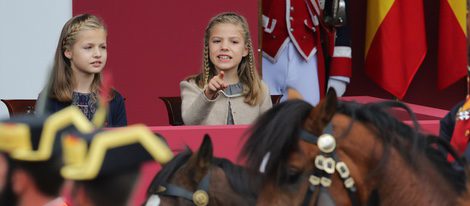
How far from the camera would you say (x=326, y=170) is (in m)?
1.96

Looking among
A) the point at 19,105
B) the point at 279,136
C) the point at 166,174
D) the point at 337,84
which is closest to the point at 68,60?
the point at 19,105

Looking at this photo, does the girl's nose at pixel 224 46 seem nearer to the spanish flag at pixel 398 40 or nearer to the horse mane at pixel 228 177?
the horse mane at pixel 228 177

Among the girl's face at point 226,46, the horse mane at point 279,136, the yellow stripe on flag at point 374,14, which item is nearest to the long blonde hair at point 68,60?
the girl's face at point 226,46

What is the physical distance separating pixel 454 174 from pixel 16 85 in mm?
2649

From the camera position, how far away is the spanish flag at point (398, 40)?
5.40 metres

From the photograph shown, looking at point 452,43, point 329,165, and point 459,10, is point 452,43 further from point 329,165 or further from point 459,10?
point 329,165

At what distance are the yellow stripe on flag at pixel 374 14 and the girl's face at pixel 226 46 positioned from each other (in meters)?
1.84

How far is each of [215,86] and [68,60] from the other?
1.97ft

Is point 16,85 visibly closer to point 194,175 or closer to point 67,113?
point 194,175

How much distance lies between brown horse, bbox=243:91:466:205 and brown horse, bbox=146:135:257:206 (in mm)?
343

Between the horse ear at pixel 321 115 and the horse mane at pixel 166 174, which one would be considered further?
the horse mane at pixel 166 174

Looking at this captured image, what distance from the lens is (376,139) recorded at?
6.52 ft

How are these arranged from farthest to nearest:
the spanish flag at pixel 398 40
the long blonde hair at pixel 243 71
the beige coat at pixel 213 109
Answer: the spanish flag at pixel 398 40 → the long blonde hair at pixel 243 71 → the beige coat at pixel 213 109

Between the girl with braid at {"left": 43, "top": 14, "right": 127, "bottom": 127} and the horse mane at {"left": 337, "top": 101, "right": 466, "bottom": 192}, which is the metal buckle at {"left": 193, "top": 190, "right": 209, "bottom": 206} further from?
the girl with braid at {"left": 43, "top": 14, "right": 127, "bottom": 127}
